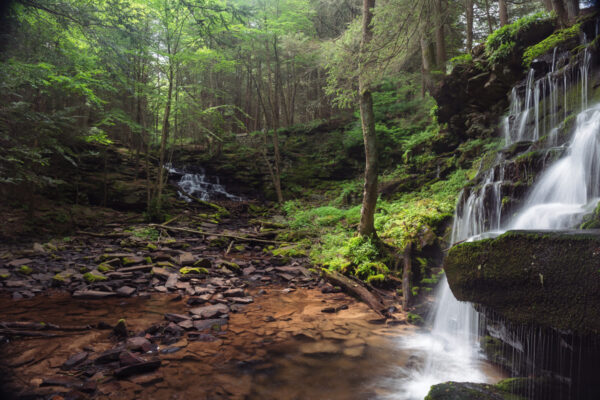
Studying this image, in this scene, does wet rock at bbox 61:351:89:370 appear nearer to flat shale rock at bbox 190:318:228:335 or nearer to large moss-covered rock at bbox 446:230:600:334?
flat shale rock at bbox 190:318:228:335

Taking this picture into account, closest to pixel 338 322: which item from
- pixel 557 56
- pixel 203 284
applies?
pixel 203 284

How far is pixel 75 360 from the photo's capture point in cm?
357

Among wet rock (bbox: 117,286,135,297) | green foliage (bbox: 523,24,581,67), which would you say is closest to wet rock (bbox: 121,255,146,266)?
wet rock (bbox: 117,286,135,297)

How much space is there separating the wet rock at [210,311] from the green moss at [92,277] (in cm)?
302

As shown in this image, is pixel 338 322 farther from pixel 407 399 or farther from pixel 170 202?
pixel 170 202

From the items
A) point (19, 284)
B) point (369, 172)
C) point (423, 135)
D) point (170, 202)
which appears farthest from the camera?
point (170, 202)

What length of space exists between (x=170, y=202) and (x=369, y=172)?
11.9m

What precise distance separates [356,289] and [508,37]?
10854 mm

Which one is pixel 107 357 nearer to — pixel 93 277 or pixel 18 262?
pixel 93 277

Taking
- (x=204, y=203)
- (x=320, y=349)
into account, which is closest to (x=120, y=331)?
(x=320, y=349)

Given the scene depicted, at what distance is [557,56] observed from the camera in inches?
346

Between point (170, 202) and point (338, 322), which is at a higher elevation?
point (170, 202)

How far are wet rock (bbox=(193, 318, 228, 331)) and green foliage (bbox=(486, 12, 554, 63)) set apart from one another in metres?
12.6

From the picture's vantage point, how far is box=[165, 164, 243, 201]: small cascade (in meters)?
19.2
